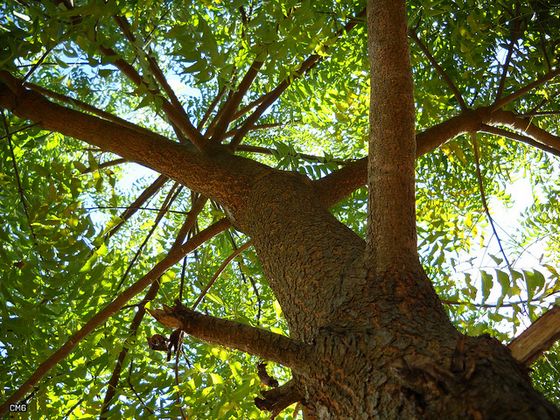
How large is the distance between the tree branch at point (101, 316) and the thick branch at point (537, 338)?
1.53 meters

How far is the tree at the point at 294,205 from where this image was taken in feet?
3.73

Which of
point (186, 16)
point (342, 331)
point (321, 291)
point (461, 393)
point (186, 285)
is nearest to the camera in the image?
point (461, 393)

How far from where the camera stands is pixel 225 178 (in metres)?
2.08

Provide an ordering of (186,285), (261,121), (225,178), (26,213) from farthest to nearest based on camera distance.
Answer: (261,121) < (186,285) < (26,213) < (225,178)

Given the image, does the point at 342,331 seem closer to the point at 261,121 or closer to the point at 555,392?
the point at 555,392

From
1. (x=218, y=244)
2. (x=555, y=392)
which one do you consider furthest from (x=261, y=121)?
(x=555, y=392)

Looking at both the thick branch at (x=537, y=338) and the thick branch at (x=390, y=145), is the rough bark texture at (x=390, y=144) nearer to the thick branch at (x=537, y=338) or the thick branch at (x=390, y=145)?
the thick branch at (x=390, y=145)

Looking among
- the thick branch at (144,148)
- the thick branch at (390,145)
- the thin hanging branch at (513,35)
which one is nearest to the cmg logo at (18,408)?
the thick branch at (144,148)

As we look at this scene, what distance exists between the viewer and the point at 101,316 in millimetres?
2283

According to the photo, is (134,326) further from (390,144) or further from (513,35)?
(513,35)

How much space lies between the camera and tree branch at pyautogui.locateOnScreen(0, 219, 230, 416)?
84.7 inches

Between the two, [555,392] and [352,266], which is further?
[555,392]

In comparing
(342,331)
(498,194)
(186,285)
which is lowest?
(342,331)

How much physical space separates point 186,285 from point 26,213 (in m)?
1.26
